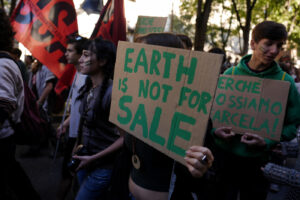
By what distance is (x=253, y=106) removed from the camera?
201cm

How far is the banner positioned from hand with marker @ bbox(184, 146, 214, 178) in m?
2.74

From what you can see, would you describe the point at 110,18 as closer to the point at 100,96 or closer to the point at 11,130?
the point at 100,96

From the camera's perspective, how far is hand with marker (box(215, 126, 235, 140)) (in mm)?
2020

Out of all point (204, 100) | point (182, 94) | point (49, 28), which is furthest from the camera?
point (49, 28)

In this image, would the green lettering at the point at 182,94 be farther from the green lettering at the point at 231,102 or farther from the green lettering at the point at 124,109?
the green lettering at the point at 231,102

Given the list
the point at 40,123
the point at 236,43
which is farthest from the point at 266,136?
the point at 236,43

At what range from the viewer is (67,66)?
3.48 m

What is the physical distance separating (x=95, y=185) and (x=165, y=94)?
1281 millimetres

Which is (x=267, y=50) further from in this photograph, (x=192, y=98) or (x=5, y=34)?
(x=5, y=34)

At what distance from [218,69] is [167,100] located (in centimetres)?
34

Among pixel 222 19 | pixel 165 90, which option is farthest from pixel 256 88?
pixel 222 19

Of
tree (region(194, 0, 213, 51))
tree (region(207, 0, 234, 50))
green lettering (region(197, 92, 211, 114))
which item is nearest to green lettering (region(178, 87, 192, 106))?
green lettering (region(197, 92, 211, 114))

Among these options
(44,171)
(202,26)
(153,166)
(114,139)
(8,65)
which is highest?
(202,26)

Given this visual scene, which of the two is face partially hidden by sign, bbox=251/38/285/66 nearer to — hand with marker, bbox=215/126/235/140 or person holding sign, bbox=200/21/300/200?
person holding sign, bbox=200/21/300/200
